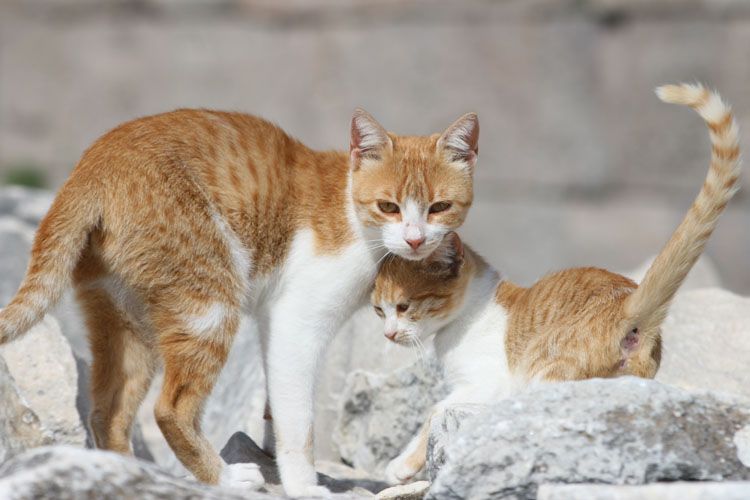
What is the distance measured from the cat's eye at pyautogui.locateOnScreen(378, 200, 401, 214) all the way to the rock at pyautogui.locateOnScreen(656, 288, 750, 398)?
150cm

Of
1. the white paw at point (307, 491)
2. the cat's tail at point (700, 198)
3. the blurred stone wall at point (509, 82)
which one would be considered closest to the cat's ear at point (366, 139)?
the cat's tail at point (700, 198)

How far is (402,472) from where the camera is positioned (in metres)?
4.23

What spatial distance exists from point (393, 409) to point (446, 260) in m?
0.82

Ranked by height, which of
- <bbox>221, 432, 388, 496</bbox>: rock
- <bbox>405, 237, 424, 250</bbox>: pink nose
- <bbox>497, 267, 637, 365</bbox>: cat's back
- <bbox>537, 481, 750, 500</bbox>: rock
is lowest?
<bbox>221, 432, 388, 496</bbox>: rock

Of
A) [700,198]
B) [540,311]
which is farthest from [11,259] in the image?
[700,198]

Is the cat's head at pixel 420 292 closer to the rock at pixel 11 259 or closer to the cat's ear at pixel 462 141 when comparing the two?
the cat's ear at pixel 462 141

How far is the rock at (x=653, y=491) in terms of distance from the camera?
9.07 ft

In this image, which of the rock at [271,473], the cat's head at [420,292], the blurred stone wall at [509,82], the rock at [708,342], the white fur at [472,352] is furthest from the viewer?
the blurred stone wall at [509,82]

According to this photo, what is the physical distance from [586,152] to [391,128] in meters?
1.83

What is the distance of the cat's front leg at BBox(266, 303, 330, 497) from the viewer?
4367 mm

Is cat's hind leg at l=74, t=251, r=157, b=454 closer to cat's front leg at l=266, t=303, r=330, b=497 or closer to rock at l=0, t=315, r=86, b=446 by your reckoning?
rock at l=0, t=315, r=86, b=446

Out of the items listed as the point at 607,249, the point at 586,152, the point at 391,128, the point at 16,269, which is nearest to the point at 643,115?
the point at 586,152

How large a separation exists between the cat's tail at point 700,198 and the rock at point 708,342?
3.59ft

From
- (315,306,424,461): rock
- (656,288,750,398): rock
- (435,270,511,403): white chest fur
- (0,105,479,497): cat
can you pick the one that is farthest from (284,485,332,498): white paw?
(656,288,750,398): rock
